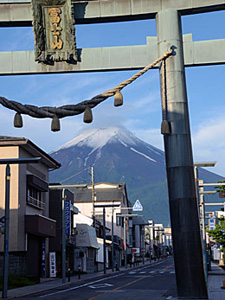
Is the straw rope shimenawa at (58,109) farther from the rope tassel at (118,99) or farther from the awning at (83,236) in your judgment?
the awning at (83,236)

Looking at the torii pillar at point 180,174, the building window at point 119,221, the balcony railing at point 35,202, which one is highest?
the building window at point 119,221

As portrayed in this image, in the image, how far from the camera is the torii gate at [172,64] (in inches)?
556

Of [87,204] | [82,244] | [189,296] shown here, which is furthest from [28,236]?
[87,204]

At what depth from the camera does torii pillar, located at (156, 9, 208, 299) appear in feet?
46.1

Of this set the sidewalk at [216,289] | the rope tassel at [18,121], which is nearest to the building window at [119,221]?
the sidewalk at [216,289]

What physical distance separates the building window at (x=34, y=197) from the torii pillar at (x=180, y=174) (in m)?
30.5

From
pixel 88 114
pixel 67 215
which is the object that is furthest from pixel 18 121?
pixel 67 215

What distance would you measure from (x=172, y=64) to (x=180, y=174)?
3335 millimetres

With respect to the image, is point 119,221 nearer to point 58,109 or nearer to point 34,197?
point 34,197

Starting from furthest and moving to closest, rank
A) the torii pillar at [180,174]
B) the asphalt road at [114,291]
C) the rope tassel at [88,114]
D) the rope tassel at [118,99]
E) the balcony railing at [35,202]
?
1. the balcony railing at [35,202]
2. the asphalt road at [114,291]
3. the torii pillar at [180,174]
4. the rope tassel at [118,99]
5. the rope tassel at [88,114]

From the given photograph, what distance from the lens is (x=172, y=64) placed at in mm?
14664

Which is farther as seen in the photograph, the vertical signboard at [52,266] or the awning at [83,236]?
the awning at [83,236]

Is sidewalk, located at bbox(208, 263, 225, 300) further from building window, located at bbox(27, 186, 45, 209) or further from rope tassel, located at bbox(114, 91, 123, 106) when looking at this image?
building window, located at bbox(27, 186, 45, 209)

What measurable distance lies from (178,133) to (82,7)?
477cm
